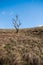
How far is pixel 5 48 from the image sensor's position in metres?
20.0

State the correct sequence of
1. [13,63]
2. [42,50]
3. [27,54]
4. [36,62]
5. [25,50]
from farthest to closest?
1. [42,50]
2. [25,50]
3. [27,54]
4. [36,62]
5. [13,63]

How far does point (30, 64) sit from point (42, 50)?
5.37m

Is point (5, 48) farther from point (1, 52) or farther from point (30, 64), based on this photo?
point (30, 64)

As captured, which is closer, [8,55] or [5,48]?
[8,55]

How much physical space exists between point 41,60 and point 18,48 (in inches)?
136

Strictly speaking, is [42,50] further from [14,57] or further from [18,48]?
[14,57]

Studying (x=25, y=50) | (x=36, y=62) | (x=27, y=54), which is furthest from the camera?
(x=25, y=50)

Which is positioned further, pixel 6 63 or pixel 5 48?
pixel 5 48

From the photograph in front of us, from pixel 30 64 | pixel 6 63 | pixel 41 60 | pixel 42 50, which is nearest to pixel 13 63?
pixel 6 63

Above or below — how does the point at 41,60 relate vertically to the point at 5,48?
below

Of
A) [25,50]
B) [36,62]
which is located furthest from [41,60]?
[25,50]

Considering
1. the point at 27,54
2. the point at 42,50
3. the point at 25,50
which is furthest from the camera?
the point at 42,50

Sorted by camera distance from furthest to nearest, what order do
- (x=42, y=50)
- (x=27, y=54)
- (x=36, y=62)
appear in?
1. (x=42, y=50)
2. (x=27, y=54)
3. (x=36, y=62)

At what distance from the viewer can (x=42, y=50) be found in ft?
74.0
